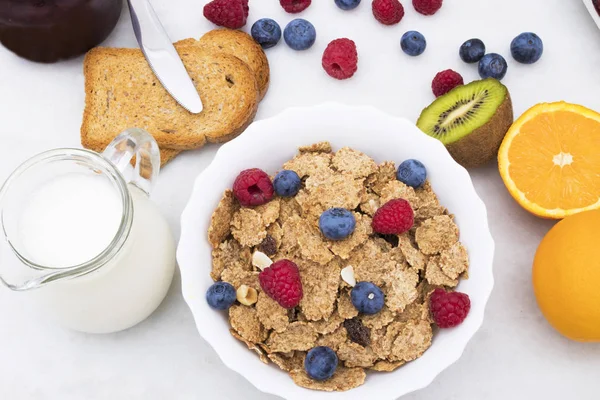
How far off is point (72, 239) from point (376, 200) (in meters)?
0.49

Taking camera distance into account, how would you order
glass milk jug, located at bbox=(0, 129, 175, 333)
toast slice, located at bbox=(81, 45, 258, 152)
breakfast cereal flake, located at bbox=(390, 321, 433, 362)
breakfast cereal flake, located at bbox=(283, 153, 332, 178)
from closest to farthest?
1. glass milk jug, located at bbox=(0, 129, 175, 333)
2. breakfast cereal flake, located at bbox=(390, 321, 433, 362)
3. breakfast cereal flake, located at bbox=(283, 153, 332, 178)
4. toast slice, located at bbox=(81, 45, 258, 152)

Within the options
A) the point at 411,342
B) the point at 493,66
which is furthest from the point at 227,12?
the point at 411,342

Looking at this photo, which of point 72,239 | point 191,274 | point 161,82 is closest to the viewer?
point 72,239

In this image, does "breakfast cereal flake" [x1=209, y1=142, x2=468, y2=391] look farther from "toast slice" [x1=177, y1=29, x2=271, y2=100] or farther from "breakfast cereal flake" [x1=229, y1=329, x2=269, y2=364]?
"toast slice" [x1=177, y1=29, x2=271, y2=100]

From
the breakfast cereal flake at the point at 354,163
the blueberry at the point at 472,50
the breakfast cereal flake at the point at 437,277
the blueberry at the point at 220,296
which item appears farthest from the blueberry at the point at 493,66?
the blueberry at the point at 220,296

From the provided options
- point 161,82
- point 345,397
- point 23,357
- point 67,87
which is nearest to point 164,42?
point 161,82

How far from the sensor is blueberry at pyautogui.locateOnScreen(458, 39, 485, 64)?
1.41 metres

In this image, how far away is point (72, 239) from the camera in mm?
1005

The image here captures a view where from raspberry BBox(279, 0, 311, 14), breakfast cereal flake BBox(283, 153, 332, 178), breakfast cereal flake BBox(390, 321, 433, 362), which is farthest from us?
raspberry BBox(279, 0, 311, 14)

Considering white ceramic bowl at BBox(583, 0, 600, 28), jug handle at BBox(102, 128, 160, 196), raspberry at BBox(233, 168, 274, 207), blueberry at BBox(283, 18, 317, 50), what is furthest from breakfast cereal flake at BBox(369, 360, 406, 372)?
white ceramic bowl at BBox(583, 0, 600, 28)

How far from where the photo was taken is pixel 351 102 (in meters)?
1.43

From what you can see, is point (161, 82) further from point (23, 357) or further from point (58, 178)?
point (23, 357)

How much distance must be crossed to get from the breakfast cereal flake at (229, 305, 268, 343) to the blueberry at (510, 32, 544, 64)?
75cm

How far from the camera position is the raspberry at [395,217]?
43.2 inches
